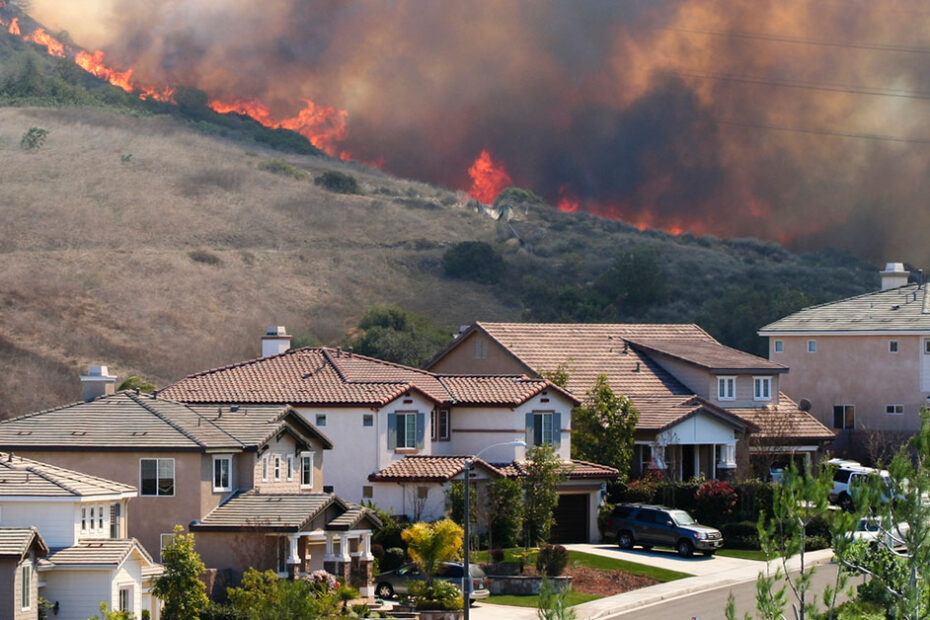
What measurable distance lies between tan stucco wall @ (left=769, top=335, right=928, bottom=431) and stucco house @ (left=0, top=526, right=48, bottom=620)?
2043 inches

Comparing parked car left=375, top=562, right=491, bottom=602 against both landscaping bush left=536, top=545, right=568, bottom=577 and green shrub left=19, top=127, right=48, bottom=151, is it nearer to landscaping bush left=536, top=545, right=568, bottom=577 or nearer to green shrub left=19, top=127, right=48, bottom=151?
landscaping bush left=536, top=545, right=568, bottom=577

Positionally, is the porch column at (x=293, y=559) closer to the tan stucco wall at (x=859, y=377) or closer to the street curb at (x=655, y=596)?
the street curb at (x=655, y=596)

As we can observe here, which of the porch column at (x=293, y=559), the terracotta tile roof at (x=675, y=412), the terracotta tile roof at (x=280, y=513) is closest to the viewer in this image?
the porch column at (x=293, y=559)

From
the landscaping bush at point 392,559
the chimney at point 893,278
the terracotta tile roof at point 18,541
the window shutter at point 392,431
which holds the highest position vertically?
the chimney at point 893,278

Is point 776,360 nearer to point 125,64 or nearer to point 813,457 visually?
point 813,457

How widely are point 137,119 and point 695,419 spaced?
110 m

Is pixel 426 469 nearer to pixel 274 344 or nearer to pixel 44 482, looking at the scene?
pixel 274 344

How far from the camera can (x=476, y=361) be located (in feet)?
253

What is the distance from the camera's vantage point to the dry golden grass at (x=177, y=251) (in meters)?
106

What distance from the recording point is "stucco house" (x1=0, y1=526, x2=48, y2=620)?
40.0 metres

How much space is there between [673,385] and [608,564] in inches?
784

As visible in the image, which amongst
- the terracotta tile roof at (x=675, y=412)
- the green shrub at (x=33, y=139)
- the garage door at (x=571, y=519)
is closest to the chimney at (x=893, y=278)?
the terracotta tile roof at (x=675, y=412)

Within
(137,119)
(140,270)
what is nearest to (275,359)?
(140,270)

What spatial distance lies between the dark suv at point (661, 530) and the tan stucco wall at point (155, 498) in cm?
1878
